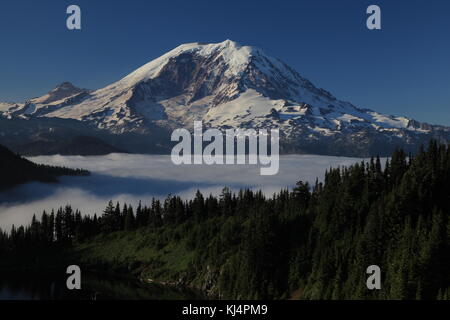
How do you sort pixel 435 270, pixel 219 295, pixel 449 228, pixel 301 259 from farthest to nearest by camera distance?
pixel 219 295 → pixel 301 259 → pixel 449 228 → pixel 435 270

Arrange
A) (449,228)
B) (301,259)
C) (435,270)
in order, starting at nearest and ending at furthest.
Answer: (435,270) → (449,228) → (301,259)

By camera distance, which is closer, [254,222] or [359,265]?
[359,265]

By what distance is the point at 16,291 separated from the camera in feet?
647

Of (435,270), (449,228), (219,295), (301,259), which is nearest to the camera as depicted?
(435,270)

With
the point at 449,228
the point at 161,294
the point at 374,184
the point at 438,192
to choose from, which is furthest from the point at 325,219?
the point at 161,294

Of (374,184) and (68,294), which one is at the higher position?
(374,184)

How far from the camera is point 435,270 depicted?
5340 inches

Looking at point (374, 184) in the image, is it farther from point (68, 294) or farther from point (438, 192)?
point (68, 294)

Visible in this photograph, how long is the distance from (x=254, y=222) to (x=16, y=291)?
88.0 metres

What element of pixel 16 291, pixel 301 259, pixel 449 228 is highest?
pixel 449 228
